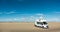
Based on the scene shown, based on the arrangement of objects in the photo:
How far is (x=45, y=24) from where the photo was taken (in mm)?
39250

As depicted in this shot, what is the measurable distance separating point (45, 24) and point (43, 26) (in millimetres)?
678

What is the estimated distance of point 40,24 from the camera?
40.3 meters

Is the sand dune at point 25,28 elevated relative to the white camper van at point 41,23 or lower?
lower

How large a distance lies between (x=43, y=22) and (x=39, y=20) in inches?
54.3

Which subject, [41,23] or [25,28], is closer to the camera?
[25,28]

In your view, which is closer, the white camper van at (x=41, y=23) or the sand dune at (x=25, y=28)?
the sand dune at (x=25, y=28)

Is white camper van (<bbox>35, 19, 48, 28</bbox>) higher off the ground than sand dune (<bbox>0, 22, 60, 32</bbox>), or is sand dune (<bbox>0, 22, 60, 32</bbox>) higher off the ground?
white camper van (<bbox>35, 19, 48, 28</bbox>)

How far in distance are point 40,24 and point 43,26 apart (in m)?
1.48

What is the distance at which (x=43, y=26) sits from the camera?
39.0 metres

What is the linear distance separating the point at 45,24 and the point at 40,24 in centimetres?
145

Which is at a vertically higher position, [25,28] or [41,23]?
[41,23]

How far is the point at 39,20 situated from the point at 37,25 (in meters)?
1.26

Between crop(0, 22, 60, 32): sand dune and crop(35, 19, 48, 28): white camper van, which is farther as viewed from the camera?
crop(35, 19, 48, 28): white camper van

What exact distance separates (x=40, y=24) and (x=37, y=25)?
2.99 feet
